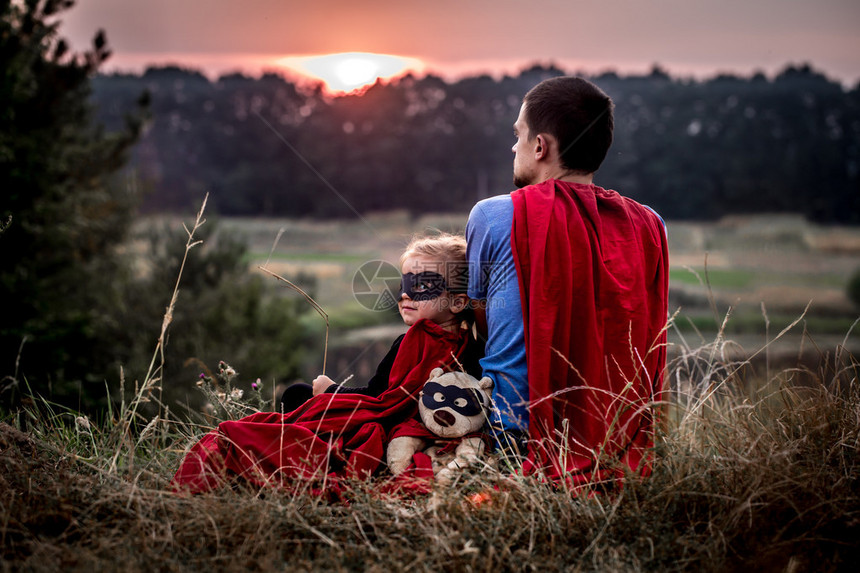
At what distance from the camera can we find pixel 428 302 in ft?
9.74

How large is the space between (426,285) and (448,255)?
18cm

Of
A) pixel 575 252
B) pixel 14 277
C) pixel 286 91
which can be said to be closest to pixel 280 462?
pixel 575 252

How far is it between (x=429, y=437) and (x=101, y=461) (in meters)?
1.30

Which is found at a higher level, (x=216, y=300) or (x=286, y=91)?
(x=286, y=91)

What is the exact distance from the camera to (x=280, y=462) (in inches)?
101

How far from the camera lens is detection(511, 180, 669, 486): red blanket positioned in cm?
262

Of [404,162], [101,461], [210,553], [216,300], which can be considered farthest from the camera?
[404,162]

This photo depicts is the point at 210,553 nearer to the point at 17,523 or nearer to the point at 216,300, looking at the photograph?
the point at 17,523

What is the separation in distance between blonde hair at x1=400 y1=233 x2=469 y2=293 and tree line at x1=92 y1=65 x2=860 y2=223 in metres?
19.8

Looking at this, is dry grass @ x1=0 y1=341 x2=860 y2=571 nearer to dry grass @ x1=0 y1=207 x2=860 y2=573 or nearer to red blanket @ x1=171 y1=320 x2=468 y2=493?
dry grass @ x1=0 y1=207 x2=860 y2=573

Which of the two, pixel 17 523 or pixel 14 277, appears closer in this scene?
pixel 17 523

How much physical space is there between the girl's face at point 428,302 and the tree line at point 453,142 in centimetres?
1992

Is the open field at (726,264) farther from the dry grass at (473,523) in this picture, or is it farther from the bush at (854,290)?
the dry grass at (473,523)

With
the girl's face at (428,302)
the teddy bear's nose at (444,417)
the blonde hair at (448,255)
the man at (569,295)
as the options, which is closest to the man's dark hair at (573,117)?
the man at (569,295)
